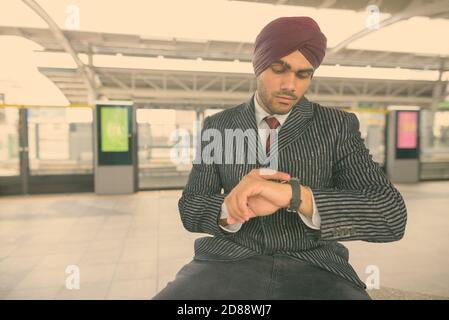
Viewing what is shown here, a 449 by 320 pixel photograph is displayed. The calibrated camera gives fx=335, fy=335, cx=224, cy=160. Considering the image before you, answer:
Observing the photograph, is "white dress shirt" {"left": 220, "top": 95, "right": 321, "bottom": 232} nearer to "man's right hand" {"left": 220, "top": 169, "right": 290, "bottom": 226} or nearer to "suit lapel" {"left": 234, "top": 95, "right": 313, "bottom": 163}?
"suit lapel" {"left": 234, "top": 95, "right": 313, "bottom": 163}

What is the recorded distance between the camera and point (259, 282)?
35.1 inches

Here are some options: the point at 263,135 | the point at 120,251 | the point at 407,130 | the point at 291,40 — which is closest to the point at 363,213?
the point at 263,135

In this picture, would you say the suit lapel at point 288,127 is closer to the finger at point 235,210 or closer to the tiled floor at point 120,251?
the finger at point 235,210

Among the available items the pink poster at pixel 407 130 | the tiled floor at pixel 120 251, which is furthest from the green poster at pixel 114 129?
the pink poster at pixel 407 130

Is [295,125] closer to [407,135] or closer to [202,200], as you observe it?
[202,200]

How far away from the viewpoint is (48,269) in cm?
311

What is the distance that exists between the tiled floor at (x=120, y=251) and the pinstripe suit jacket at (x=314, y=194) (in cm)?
180

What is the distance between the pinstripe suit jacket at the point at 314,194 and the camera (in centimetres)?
86

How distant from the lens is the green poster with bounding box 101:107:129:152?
6.85 m

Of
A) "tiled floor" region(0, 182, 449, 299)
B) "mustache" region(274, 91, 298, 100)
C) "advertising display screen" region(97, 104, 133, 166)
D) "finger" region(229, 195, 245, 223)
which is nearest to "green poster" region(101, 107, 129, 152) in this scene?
"advertising display screen" region(97, 104, 133, 166)

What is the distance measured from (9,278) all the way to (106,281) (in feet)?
2.89

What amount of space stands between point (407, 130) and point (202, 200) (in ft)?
29.0

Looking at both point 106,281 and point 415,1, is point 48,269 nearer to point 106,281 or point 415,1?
point 106,281
